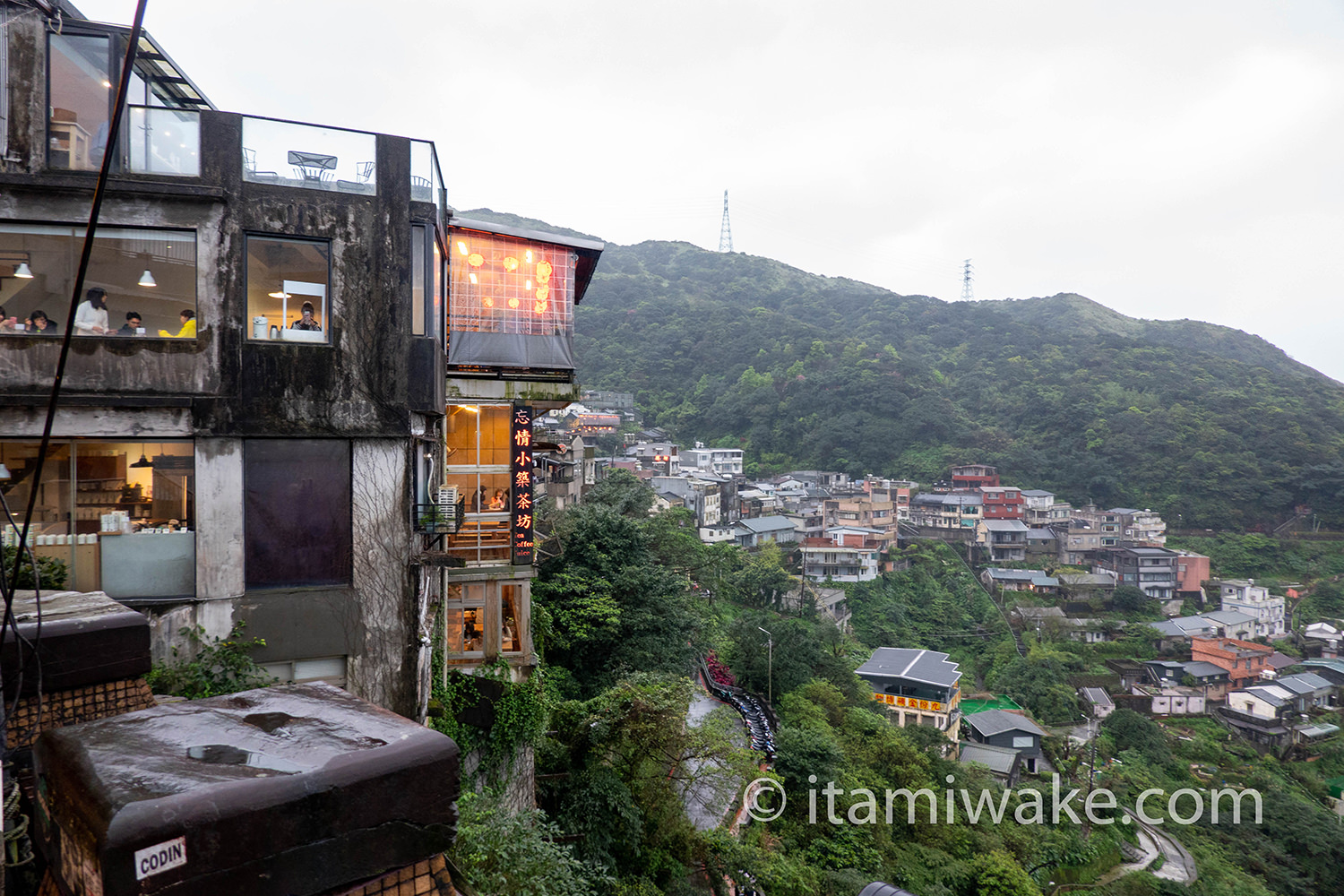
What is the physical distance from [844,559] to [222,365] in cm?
4936

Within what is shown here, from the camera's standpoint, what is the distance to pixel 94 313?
7.40 m

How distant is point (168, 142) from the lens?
7.55 m

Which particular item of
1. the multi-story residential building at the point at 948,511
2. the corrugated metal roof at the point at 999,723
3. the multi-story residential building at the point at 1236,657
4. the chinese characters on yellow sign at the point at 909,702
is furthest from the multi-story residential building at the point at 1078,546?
the chinese characters on yellow sign at the point at 909,702

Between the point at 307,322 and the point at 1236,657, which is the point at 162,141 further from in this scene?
the point at 1236,657

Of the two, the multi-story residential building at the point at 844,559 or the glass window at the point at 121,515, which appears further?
the multi-story residential building at the point at 844,559

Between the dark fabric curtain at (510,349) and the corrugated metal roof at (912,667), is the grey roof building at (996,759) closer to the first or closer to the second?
the corrugated metal roof at (912,667)

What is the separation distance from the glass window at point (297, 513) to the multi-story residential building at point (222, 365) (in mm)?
21

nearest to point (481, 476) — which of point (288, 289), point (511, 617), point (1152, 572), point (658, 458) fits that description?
point (511, 617)

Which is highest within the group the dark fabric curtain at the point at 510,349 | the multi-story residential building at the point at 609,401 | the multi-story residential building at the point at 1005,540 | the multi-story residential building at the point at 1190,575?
the multi-story residential building at the point at 609,401

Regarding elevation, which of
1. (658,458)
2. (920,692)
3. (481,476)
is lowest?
(920,692)

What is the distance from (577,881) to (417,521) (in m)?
4.89

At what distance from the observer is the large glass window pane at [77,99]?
7.28 metres

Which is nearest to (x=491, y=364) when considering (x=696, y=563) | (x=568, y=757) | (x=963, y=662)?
(x=568, y=757)

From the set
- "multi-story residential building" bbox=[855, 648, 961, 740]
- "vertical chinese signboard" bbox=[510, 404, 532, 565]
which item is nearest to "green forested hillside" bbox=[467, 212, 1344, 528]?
"multi-story residential building" bbox=[855, 648, 961, 740]
